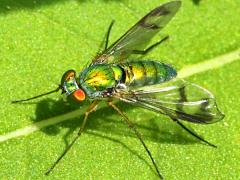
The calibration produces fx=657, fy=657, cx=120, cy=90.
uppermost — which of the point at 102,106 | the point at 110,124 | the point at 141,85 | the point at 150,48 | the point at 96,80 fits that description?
the point at 96,80

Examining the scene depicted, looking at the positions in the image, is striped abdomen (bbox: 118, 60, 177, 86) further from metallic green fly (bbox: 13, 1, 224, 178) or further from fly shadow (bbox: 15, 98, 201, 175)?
fly shadow (bbox: 15, 98, 201, 175)

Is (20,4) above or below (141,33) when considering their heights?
above

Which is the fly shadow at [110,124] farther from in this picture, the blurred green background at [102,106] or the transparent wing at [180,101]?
the transparent wing at [180,101]

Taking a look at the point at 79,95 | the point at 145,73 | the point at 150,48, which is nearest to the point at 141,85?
the point at 145,73

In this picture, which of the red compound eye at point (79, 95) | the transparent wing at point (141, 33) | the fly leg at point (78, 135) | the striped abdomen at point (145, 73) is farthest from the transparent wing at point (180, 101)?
the transparent wing at point (141, 33)

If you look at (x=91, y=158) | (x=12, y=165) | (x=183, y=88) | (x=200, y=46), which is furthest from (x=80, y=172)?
(x=200, y=46)

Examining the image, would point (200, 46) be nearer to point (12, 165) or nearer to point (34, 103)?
point (34, 103)

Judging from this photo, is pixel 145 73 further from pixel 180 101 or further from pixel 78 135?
pixel 78 135

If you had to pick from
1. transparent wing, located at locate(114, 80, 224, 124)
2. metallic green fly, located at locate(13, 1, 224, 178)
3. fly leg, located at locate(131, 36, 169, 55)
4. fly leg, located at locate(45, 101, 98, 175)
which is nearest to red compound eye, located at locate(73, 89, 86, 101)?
metallic green fly, located at locate(13, 1, 224, 178)
